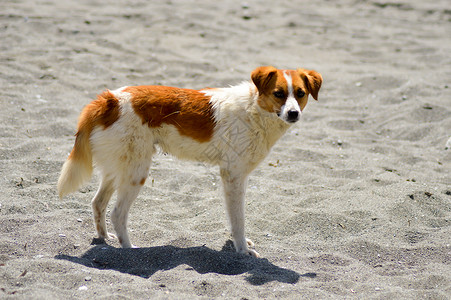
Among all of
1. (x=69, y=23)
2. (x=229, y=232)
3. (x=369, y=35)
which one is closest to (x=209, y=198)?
(x=229, y=232)

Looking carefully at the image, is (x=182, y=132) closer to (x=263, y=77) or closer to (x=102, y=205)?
(x=263, y=77)

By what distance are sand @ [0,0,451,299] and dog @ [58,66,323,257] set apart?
468 millimetres

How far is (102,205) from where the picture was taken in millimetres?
4723

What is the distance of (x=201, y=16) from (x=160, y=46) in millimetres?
2098

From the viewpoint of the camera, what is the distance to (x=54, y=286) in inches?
141

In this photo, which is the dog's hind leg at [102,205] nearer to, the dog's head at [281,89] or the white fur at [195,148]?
the white fur at [195,148]

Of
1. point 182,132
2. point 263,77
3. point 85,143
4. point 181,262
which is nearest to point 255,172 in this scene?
point 182,132

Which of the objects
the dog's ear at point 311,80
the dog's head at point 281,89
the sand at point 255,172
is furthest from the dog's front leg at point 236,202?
the dog's ear at point 311,80

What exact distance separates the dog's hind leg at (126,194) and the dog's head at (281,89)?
1.27 metres

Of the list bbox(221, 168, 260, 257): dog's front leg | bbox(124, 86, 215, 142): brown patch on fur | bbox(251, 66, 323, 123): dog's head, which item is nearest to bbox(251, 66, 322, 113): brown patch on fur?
bbox(251, 66, 323, 123): dog's head

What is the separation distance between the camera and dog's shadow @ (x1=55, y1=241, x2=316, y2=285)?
4094 mm

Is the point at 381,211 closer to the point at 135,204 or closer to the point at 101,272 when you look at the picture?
the point at 135,204

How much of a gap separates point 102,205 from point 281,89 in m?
2.02

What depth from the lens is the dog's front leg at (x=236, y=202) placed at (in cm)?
465
